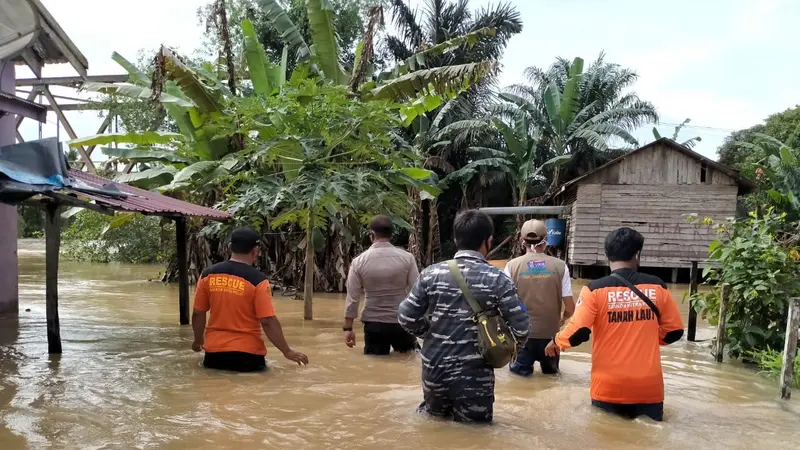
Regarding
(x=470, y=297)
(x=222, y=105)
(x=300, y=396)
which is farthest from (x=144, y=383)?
(x=222, y=105)

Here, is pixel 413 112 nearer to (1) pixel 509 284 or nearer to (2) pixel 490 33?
(2) pixel 490 33

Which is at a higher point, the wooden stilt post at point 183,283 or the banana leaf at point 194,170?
the banana leaf at point 194,170

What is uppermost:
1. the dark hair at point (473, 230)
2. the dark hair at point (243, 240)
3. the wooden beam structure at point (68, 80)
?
the wooden beam structure at point (68, 80)

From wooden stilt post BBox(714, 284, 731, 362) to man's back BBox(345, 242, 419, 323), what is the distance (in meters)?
3.80

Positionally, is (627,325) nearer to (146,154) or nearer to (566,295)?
(566,295)

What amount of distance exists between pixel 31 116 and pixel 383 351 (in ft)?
16.0

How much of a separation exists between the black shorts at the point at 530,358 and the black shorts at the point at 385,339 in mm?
1366

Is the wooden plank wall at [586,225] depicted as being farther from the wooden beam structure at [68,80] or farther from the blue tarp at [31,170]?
the blue tarp at [31,170]

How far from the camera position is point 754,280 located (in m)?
7.43

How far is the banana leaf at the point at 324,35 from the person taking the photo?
1294cm

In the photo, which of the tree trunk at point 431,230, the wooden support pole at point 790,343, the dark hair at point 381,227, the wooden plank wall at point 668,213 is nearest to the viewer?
the wooden support pole at point 790,343

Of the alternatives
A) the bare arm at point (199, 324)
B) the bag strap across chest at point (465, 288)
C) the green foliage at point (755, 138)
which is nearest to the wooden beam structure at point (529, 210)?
the green foliage at point (755, 138)

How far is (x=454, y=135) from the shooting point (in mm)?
25031

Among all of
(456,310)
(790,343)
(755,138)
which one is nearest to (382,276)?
(456,310)
